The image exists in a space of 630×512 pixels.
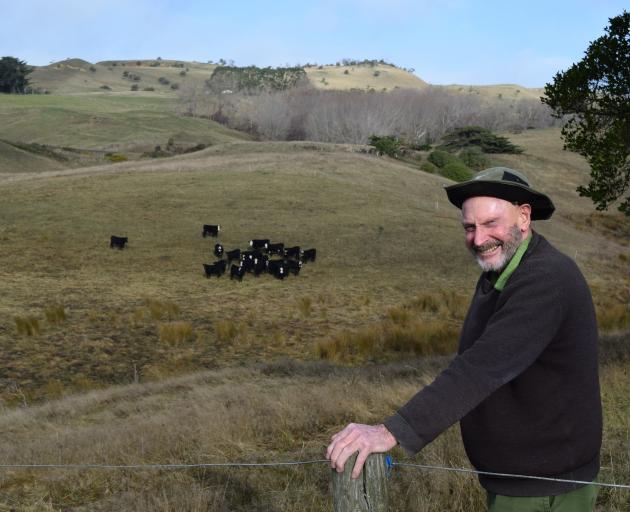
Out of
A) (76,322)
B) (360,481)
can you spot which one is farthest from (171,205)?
(360,481)

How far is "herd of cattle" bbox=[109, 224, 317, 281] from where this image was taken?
74.1ft

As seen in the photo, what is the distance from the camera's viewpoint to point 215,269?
22.5 meters

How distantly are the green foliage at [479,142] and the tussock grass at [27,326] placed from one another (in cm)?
6327

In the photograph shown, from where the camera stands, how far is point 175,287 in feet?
69.1

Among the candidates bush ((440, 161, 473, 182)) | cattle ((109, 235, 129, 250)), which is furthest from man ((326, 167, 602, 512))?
bush ((440, 161, 473, 182))

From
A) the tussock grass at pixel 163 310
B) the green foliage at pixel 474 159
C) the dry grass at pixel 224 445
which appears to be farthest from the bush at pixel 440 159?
the dry grass at pixel 224 445

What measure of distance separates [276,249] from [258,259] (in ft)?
6.83

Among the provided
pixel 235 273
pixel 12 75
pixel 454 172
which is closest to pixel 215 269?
pixel 235 273

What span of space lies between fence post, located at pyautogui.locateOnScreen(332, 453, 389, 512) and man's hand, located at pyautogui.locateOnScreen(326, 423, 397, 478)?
0.95 ft

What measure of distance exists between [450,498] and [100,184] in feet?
118

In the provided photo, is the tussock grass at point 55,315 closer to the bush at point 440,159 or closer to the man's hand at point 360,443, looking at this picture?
the man's hand at point 360,443

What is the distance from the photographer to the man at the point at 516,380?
2.38m

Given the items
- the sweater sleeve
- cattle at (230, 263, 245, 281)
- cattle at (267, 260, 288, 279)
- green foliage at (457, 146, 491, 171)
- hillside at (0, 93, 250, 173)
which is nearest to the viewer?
the sweater sleeve

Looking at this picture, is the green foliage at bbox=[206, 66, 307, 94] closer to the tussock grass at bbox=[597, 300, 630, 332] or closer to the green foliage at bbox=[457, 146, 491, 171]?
the green foliage at bbox=[457, 146, 491, 171]
